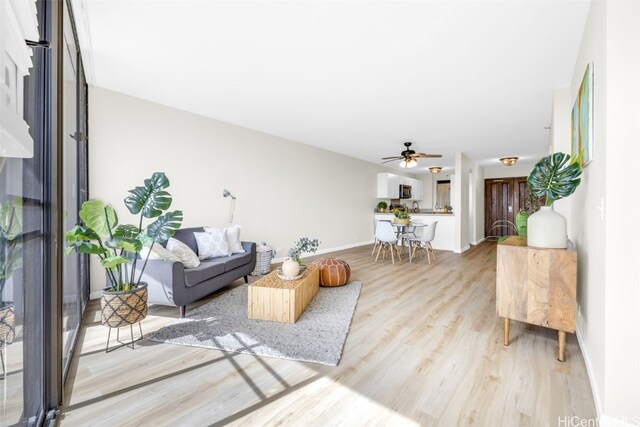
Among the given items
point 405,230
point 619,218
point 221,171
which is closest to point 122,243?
point 221,171

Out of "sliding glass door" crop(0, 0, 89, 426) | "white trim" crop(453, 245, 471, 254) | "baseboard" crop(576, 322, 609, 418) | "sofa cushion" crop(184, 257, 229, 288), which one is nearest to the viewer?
"sliding glass door" crop(0, 0, 89, 426)

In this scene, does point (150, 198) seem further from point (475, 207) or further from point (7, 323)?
point (475, 207)

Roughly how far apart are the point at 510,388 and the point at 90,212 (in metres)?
3.06

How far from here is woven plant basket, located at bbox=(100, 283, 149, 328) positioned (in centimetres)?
217

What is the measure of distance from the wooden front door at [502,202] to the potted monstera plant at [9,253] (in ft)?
34.4

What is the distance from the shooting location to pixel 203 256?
12.3 ft

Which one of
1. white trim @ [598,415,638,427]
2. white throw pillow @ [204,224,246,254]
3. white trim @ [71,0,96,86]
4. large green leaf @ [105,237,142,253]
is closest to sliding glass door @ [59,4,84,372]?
white trim @ [71,0,96,86]

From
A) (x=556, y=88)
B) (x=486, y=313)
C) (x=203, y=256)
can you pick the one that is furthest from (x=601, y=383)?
(x=203, y=256)

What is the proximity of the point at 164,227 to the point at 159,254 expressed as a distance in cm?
54

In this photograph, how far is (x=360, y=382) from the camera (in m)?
1.86

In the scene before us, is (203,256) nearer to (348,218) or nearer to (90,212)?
(90,212)

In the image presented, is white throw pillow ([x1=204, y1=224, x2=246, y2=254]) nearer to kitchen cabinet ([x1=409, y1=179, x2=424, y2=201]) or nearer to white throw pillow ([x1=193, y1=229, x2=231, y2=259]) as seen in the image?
white throw pillow ([x1=193, y1=229, x2=231, y2=259])

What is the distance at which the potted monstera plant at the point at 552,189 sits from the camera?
208cm

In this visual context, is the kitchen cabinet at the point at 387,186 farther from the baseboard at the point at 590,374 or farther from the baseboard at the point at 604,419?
the baseboard at the point at 604,419
